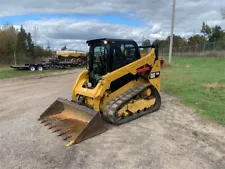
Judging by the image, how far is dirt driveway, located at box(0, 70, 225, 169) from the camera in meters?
4.35

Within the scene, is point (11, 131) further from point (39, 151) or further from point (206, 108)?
point (206, 108)

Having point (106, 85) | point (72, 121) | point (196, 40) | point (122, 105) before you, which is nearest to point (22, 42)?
point (106, 85)

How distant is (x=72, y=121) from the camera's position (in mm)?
6047

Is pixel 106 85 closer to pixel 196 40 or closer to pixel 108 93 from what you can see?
pixel 108 93

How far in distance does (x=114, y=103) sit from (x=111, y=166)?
2.25 metres

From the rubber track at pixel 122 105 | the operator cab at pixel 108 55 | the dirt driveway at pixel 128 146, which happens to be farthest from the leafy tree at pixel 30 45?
the rubber track at pixel 122 105

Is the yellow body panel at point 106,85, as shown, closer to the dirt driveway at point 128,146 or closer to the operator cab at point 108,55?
the operator cab at point 108,55

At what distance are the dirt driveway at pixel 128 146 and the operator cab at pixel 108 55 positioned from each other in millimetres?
1676

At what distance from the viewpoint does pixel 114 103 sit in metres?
6.29

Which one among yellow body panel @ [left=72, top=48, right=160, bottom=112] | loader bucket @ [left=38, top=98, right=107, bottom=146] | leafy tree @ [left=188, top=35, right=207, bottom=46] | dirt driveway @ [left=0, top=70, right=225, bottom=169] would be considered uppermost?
leafy tree @ [left=188, top=35, right=207, bottom=46]

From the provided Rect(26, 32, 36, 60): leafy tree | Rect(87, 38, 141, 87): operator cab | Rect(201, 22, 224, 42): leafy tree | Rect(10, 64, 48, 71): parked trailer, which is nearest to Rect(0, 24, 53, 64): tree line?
Rect(26, 32, 36, 60): leafy tree

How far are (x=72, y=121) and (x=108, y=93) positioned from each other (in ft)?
4.06

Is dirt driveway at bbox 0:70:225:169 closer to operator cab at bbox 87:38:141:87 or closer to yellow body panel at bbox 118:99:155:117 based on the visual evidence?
yellow body panel at bbox 118:99:155:117

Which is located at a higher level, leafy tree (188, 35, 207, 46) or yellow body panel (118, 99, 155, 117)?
leafy tree (188, 35, 207, 46)
